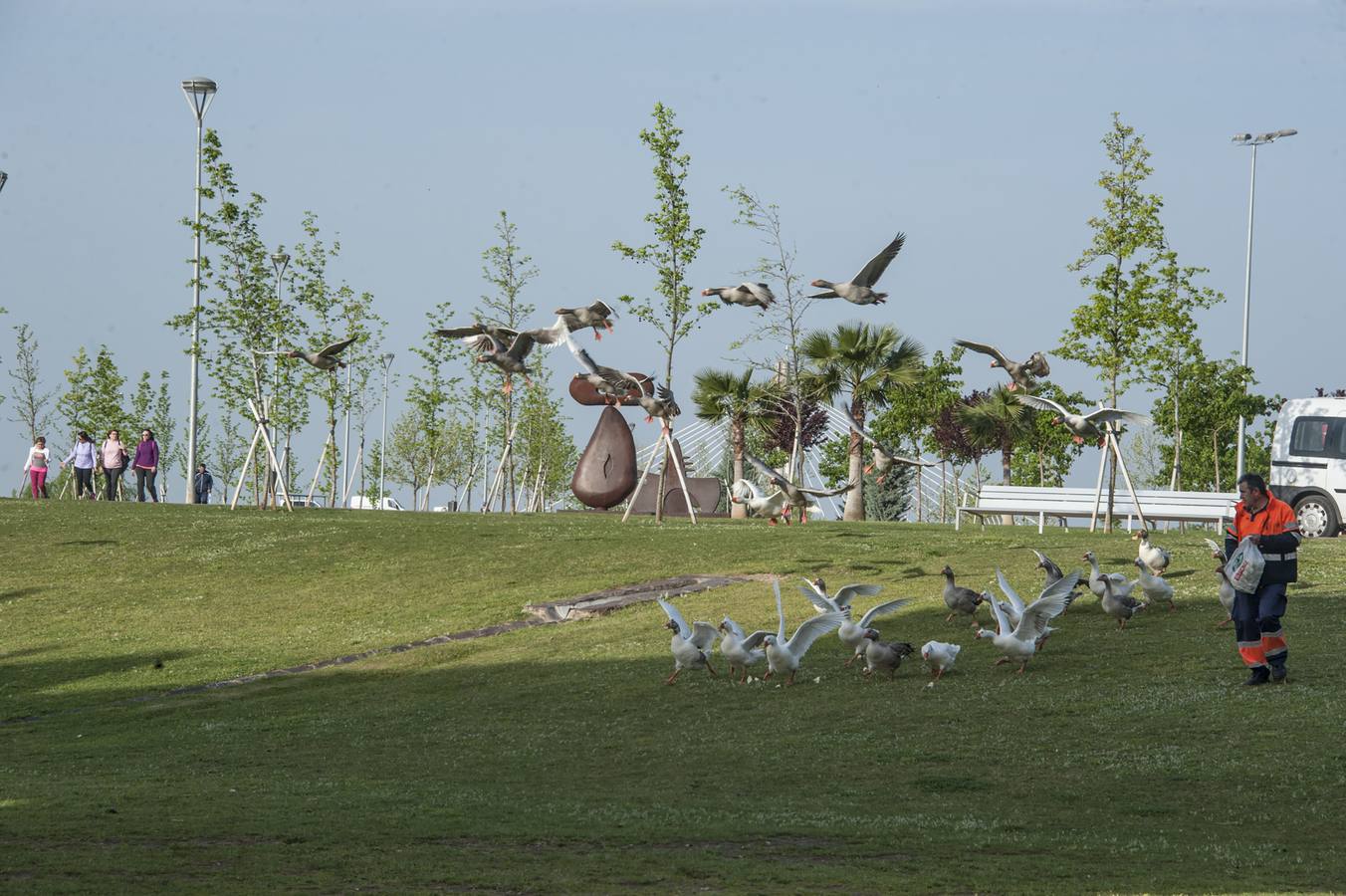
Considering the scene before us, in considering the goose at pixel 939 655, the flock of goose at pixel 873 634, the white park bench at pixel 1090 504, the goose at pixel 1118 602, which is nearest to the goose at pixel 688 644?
the flock of goose at pixel 873 634

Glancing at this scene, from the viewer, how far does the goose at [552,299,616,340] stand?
87.6 ft

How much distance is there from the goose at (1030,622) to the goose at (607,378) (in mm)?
12585

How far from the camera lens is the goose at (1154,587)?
21.2 meters

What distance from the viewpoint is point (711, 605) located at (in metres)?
24.9

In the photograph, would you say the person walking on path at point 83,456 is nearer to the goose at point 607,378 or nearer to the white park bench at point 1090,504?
the goose at point 607,378

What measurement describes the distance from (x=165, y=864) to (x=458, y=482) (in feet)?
278

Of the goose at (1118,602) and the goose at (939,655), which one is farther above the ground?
the goose at (1118,602)

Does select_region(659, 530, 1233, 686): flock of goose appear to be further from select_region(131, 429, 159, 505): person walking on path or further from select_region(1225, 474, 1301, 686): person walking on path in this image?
select_region(131, 429, 159, 505): person walking on path

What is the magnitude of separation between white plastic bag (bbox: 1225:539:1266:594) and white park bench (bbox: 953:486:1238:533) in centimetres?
1715

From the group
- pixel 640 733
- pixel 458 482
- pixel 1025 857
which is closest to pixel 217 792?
pixel 640 733

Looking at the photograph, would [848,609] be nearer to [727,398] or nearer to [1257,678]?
[1257,678]

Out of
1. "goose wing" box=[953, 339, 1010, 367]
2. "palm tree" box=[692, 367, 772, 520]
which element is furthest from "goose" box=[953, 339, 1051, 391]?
"palm tree" box=[692, 367, 772, 520]

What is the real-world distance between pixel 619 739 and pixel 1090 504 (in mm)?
21479

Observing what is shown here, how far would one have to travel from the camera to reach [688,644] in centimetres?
1905
